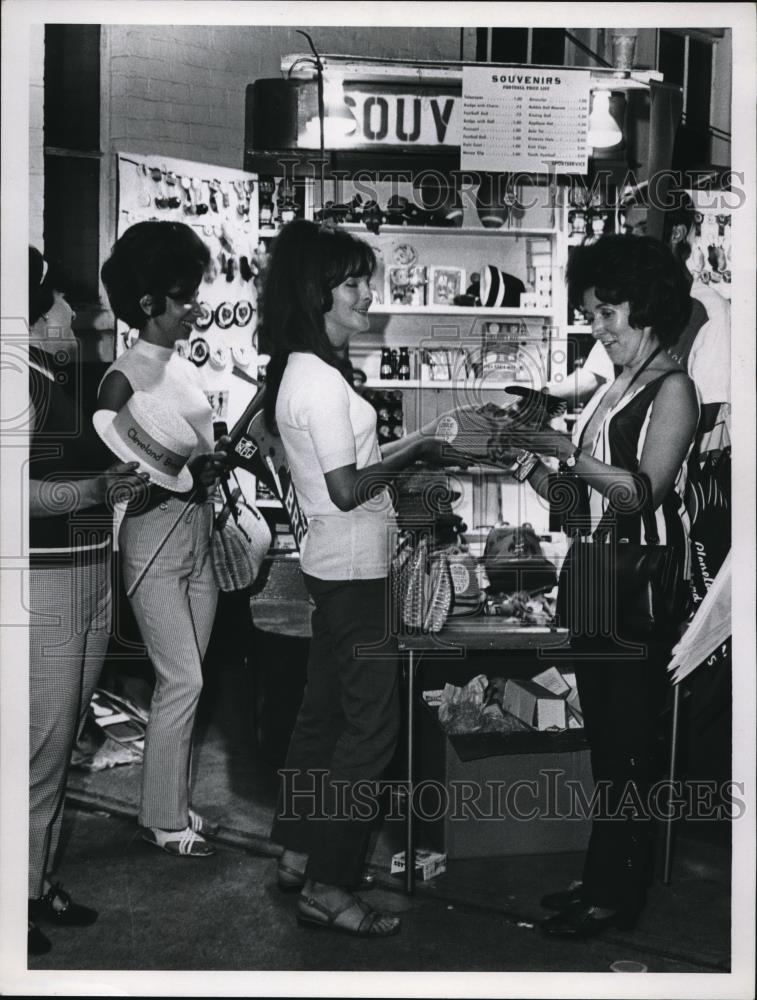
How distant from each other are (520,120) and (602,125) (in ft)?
0.82

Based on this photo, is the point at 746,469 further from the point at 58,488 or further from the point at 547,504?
the point at 58,488

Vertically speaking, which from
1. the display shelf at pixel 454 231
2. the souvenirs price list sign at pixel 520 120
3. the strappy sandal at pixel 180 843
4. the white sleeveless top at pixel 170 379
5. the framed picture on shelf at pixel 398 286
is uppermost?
the souvenirs price list sign at pixel 520 120

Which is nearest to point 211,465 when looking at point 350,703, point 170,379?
point 170,379

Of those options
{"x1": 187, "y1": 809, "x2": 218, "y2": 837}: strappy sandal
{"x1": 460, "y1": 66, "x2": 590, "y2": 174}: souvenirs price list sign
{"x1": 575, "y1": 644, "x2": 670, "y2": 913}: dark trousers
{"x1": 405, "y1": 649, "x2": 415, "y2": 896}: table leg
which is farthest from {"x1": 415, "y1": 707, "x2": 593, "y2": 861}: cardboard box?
{"x1": 460, "y1": 66, "x2": 590, "y2": 174}: souvenirs price list sign

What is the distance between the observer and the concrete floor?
258 centimetres

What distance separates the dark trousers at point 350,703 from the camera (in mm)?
2562

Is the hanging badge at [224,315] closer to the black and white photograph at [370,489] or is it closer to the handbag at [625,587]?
the black and white photograph at [370,489]

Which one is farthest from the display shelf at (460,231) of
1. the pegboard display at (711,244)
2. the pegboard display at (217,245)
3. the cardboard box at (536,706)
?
the cardboard box at (536,706)

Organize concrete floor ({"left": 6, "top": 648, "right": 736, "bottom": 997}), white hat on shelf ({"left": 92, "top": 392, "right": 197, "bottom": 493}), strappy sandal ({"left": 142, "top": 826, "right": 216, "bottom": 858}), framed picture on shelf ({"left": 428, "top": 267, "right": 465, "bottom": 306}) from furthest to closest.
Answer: framed picture on shelf ({"left": 428, "top": 267, "right": 465, "bottom": 306}) < strappy sandal ({"left": 142, "top": 826, "right": 216, "bottom": 858}) < white hat on shelf ({"left": 92, "top": 392, "right": 197, "bottom": 493}) < concrete floor ({"left": 6, "top": 648, "right": 736, "bottom": 997})

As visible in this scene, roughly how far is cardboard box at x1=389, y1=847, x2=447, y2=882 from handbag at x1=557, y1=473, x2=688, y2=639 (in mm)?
754

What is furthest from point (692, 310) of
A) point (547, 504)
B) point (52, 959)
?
point (52, 959)

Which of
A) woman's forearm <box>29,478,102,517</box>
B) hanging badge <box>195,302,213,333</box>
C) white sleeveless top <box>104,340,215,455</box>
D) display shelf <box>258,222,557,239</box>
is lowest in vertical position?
woman's forearm <box>29,478,102,517</box>

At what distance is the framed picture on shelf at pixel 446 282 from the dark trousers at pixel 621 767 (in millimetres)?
1189

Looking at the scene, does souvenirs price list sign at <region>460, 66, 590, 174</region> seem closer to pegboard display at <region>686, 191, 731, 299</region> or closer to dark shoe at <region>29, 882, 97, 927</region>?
pegboard display at <region>686, 191, 731, 299</region>
